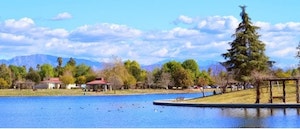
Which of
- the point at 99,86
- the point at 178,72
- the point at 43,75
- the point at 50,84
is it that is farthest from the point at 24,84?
the point at 178,72

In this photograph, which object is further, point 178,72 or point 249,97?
point 178,72

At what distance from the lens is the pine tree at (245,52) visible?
243 ft

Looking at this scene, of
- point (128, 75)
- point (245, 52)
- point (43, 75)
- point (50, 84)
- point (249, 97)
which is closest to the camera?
point (249, 97)

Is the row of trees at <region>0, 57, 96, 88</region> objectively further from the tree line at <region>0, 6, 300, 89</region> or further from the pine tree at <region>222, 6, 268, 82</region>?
the pine tree at <region>222, 6, 268, 82</region>

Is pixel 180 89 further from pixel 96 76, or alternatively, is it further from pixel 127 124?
pixel 127 124

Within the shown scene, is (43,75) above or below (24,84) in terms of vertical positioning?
above

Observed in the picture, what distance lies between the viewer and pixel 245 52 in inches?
2943

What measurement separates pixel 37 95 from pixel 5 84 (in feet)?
76.0

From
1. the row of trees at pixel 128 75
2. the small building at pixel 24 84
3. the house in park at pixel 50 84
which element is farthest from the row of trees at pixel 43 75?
the house in park at pixel 50 84

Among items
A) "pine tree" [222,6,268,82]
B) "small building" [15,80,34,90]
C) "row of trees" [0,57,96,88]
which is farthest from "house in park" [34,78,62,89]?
"pine tree" [222,6,268,82]

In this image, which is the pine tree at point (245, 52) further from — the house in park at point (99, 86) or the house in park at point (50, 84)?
the house in park at point (50, 84)

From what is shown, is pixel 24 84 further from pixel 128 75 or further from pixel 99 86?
pixel 128 75

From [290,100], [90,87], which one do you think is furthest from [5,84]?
[290,100]

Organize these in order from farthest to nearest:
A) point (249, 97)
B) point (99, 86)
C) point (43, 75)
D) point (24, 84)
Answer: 1. point (43, 75)
2. point (24, 84)
3. point (99, 86)
4. point (249, 97)
